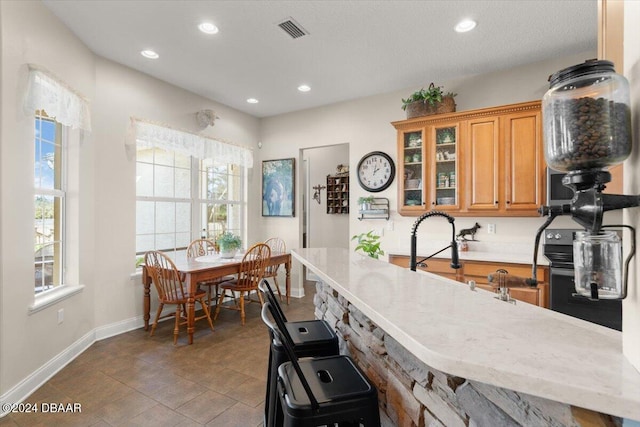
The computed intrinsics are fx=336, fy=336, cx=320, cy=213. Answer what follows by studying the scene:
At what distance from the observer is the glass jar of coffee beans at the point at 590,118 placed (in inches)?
26.5

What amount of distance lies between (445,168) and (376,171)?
37.2 inches

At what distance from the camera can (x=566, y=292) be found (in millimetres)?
2922

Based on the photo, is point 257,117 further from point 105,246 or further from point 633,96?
point 633,96

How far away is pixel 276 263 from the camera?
15.5 feet

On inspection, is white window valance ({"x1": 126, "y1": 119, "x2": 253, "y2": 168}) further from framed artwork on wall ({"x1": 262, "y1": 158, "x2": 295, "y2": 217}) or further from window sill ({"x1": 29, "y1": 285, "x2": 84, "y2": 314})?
window sill ({"x1": 29, "y1": 285, "x2": 84, "y2": 314})

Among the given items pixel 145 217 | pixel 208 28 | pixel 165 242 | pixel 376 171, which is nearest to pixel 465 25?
A: pixel 376 171

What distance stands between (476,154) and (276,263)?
2.88 m

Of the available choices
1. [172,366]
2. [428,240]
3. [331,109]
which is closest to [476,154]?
[428,240]

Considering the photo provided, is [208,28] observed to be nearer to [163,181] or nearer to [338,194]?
[163,181]

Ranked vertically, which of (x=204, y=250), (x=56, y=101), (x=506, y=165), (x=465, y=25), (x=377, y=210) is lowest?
(x=204, y=250)

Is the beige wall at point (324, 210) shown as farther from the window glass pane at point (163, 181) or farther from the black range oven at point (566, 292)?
the black range oven at point (566, 292)

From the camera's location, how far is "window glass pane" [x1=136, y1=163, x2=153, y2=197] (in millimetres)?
3925

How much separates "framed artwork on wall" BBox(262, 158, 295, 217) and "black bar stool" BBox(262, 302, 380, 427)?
4.10 m

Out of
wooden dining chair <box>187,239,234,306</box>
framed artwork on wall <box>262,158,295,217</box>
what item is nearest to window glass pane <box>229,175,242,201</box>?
framed artwork on wall <box>262,158,295,217</box>
